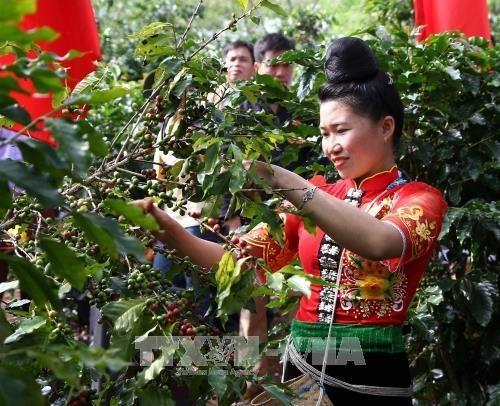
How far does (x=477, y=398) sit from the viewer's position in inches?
140

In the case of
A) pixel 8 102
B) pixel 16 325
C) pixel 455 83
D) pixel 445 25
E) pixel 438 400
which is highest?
pixel 445 25

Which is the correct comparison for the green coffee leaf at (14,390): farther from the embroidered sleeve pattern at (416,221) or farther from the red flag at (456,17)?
the red flag at (456,17)

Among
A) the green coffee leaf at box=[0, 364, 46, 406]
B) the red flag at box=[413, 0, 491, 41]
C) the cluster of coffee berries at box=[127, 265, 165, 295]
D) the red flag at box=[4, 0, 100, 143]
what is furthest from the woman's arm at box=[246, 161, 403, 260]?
the red flag at box=[413, 0, 491, 41]

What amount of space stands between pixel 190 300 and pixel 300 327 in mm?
330

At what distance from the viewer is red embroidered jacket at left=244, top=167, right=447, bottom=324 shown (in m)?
2.36

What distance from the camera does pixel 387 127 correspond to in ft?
8.36

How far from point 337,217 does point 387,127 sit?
0.47 m

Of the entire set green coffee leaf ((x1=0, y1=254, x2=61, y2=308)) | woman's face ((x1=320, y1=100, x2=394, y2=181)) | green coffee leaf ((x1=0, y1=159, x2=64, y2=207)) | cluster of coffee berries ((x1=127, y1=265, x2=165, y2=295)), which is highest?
woman's face ((x1=320, y1=100, x2=394, y2=181))

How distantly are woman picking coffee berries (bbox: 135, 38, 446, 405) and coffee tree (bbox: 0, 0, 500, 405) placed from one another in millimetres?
143

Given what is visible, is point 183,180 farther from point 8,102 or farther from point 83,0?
point 83,0

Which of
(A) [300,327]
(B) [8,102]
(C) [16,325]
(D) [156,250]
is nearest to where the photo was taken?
(B) [8,102]

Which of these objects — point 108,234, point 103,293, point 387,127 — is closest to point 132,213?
point 108,234

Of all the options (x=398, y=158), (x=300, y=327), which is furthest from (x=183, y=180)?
(x=398, y=158)

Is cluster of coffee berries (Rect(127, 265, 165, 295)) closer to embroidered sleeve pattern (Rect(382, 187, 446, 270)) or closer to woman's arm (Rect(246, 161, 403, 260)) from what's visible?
woman's arm (Rect(246, 161, 403, 260))
